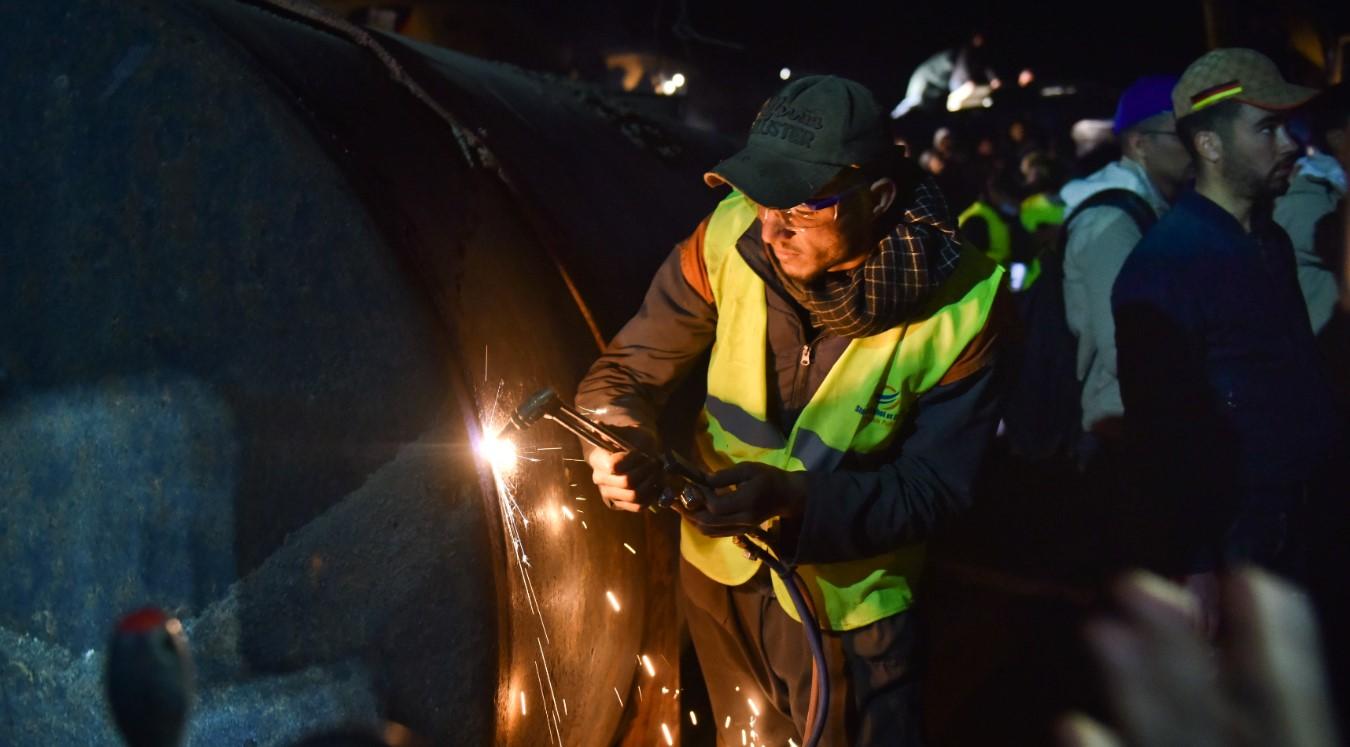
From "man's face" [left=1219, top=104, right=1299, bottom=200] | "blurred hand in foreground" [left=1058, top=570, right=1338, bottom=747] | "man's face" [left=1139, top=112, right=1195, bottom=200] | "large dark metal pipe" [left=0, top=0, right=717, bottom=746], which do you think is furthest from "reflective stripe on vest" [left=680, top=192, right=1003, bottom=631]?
"man's face" [left=1139, top=112, right=1195, bottom=200]

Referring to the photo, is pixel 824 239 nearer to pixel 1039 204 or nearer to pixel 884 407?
pixel 884 407

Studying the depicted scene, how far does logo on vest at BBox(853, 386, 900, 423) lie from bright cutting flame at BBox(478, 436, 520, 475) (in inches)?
29.9

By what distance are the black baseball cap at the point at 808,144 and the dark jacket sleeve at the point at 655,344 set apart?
1.14ft

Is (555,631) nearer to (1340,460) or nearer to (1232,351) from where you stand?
(1232,351)

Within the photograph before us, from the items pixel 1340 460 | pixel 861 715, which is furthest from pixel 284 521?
pixel 1340 460

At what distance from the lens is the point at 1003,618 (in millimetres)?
5164

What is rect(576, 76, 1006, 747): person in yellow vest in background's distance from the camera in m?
2.13

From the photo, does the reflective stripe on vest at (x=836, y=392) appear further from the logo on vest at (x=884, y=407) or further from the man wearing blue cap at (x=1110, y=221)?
the man wearing blue cap at (x=1110, y=221)

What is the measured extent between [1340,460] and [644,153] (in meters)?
3.56

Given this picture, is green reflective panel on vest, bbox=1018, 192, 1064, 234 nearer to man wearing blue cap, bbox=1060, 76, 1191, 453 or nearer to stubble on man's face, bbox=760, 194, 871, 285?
man wearing blue cap, bbox=1060, 76, 1191, 453

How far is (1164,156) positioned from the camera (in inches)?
167

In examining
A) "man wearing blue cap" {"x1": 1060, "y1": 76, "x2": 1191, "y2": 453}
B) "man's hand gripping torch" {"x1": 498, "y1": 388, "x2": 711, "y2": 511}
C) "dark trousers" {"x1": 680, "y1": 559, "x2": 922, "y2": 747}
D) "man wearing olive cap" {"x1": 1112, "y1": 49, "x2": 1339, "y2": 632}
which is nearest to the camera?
"man's hand gripping torch" {"x1": 498, "y1": 388, "x2": 711, "y2": 511}

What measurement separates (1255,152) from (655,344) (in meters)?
2.13

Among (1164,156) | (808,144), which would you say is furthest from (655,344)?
(1164,156)
